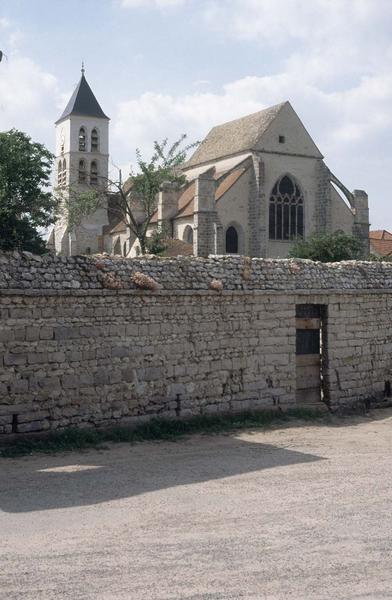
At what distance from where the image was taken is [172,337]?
12438mm

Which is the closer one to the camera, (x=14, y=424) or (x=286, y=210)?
(x=14, y=424)

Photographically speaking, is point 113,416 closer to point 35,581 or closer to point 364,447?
point 364,447

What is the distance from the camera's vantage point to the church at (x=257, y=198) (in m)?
44.5

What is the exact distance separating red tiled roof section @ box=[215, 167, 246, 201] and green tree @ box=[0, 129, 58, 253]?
15.4m

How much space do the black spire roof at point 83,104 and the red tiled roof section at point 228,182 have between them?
22135mm

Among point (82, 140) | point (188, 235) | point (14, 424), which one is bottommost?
point (14, 424)

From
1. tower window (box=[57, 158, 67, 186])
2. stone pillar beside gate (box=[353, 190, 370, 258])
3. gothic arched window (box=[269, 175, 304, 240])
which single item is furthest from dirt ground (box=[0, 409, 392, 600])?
tower window (box=[57, 158, 67, 186])

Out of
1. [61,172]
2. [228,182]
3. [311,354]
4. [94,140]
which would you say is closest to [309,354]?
[311,354]

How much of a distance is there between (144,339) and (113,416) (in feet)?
4.70

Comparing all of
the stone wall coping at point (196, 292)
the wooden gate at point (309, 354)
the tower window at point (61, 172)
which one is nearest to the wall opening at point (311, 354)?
the wooden gate at point (309, 354)

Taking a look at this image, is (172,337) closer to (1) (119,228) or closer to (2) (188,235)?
(2) (188,235)

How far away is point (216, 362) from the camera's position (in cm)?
1304

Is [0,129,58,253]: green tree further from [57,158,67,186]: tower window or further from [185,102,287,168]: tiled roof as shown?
[57,158,67,186]: tower window

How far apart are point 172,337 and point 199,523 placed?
5.59 m
